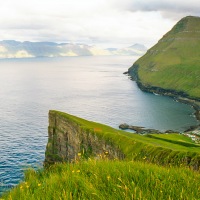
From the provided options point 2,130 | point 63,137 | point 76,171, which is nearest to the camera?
point 76,171

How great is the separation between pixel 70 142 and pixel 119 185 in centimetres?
6301

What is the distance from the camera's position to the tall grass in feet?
25.0

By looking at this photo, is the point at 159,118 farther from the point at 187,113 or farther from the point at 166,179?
the point at 166,179

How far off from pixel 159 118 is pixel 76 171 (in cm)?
13554

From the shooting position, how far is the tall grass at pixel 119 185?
300 inches

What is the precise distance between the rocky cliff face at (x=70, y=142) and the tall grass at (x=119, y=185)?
1661 inches

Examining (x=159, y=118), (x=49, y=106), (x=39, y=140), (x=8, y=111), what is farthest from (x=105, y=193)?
(x=49, y=106)

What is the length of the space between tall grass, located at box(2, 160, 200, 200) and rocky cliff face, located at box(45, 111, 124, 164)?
42.2 meters

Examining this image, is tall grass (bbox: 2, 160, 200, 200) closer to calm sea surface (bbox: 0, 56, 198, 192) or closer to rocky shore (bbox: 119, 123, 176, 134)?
calm sea surface (bbox: 0, 56, 198, 192)

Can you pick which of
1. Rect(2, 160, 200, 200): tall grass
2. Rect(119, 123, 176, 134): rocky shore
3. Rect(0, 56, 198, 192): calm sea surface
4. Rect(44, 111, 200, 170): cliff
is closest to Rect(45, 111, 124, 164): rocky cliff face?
Rect(44, 111, 200, 170): cliff

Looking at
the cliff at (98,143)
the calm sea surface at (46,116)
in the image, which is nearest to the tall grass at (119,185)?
the cliff at (98,143)

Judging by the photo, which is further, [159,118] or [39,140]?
[159,118]

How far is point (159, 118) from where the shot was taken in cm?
14238

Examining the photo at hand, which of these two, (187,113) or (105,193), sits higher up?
(105,193)
